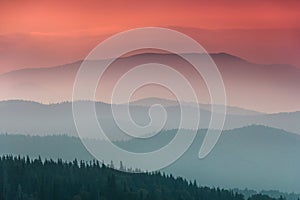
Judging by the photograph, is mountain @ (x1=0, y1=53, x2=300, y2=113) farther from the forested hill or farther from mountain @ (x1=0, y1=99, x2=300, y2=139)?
the forested hill

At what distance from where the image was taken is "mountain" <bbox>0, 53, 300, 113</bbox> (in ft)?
13.0

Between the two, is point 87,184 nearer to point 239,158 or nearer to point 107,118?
point 107,118

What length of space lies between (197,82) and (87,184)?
887mm

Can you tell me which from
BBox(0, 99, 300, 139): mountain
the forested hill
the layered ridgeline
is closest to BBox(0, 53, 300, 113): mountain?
BBox(0, 99, 300, 139): mountain

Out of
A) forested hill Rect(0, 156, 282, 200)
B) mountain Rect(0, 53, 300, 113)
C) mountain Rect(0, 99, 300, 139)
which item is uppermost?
mountain Rect(0, 53, 300, 113)

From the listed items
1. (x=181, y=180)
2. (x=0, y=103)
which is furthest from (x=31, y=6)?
(x=181, y=180)

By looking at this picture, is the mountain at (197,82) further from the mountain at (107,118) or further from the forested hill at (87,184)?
the forested hill at (87,184)

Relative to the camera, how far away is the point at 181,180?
386cm

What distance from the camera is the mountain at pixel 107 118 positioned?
3.94 meters

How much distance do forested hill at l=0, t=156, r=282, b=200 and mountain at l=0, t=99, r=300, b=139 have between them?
0.20m

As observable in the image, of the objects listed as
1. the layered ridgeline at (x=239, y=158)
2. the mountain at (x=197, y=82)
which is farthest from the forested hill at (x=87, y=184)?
the mountain at (x=197, y=82)

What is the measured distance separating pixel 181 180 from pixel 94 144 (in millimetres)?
565

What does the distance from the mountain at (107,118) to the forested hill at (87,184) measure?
0.66 ft

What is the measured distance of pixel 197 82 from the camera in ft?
13.2
